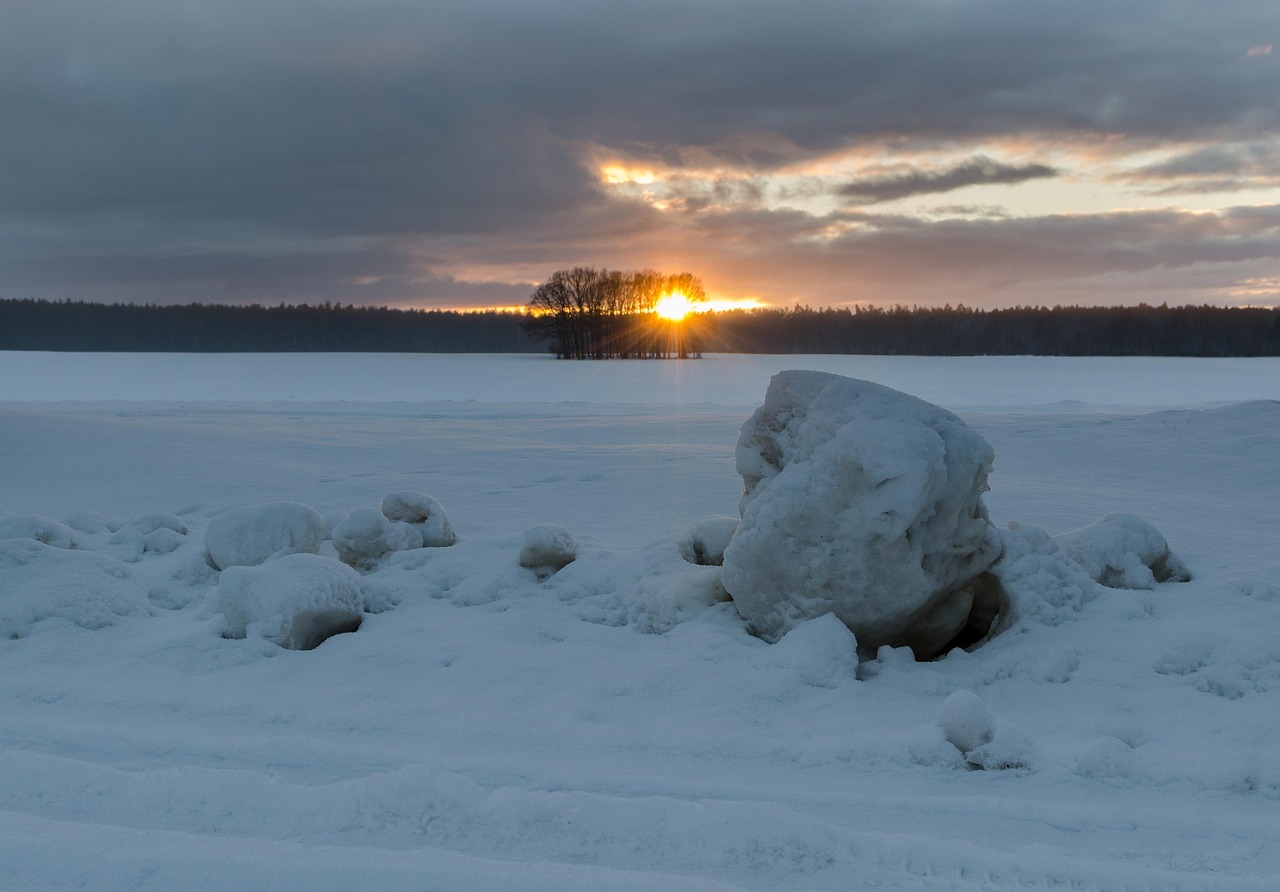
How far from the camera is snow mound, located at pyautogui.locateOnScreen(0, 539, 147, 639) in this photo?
14.3ft

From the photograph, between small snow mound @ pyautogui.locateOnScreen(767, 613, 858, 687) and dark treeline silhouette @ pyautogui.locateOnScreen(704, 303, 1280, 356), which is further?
dark treeline silhouette @ pyautogui.locateOnScreen(704, 303, 1280, 356)

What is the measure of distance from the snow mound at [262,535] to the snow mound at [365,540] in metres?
0.17

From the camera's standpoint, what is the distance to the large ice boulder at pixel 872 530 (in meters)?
3.88

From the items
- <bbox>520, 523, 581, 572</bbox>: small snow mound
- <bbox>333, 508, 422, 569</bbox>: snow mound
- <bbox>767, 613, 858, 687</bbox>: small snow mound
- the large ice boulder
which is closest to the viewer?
<bbox>767, 613, 858, 687</bbox>: small snow mound

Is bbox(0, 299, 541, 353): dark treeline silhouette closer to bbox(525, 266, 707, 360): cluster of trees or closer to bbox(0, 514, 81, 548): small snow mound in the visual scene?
bbox(525, 266, 707, 360): cluster of trees

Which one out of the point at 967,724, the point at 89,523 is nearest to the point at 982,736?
the point at 967,724

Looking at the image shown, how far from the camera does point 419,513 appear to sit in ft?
18.5

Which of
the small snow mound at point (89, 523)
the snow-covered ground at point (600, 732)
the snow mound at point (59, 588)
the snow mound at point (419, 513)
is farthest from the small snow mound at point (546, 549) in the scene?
the small snow mound at point (89, 523)

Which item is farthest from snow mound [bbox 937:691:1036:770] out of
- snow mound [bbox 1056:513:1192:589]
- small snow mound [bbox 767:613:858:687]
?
snow mound [bbox 1056:513:1192:589]

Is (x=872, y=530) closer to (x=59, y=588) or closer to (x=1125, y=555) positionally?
(x=1125, y=555)

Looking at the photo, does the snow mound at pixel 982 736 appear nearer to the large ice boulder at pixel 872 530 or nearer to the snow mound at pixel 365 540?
the large ice boulder at pixel 872 530

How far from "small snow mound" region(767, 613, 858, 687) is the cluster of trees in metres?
56.7

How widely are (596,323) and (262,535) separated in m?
57.3

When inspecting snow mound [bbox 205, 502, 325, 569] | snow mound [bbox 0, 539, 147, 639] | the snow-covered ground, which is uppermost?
snow mound [bbox 205, 502, 325, 569]
